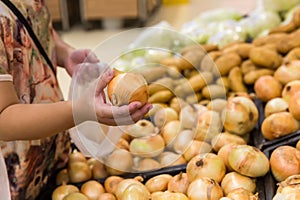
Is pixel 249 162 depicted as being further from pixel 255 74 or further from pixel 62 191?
pixel 255 74

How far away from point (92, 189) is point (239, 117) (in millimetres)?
447

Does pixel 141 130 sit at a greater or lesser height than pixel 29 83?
lesser

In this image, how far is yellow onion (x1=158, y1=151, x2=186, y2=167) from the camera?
1.32m

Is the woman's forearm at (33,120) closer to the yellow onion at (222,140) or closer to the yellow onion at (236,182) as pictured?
the yellow onion at (236,182)

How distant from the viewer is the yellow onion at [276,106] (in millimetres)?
1465

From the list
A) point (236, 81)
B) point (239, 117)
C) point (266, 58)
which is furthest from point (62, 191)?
point (266, 58)

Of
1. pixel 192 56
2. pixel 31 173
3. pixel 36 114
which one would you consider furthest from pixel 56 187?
pixel 192 56

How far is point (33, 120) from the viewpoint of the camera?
0.98 m

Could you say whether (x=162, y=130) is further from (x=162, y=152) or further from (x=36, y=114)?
(x=36, y=114)

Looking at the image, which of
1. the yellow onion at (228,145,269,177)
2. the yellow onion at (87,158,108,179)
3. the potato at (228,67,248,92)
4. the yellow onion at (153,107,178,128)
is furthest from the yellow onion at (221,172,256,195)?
the potato at (228,67,248,92)

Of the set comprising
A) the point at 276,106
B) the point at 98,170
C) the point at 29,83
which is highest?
the point at 29,83

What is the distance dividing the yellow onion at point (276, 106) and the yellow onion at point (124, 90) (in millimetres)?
605

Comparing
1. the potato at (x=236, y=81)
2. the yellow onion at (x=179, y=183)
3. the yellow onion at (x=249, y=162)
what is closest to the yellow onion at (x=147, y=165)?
the yellow onion at (x=179, y=183)

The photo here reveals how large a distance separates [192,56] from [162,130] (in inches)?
19.2
